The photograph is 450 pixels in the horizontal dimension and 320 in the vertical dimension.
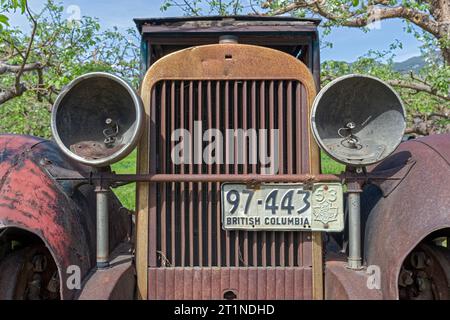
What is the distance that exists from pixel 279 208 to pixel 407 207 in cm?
60

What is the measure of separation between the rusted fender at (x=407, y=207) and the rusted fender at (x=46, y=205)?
1409mm

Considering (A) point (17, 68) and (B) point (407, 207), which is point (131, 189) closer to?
(A) point (17, 68)

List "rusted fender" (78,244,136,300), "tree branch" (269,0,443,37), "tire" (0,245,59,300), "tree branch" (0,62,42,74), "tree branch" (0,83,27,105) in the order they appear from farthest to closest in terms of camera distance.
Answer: "tree branch" (269,0,443,37) < "tree branch" (0,83,27,105) < "tree branch" (0,62,42,74) < "tire" (0,245,59,300) < "rusted fender" (78,244,136,300)

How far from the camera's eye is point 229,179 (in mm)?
2135

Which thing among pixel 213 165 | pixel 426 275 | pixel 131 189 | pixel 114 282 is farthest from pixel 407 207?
pixel 131 189

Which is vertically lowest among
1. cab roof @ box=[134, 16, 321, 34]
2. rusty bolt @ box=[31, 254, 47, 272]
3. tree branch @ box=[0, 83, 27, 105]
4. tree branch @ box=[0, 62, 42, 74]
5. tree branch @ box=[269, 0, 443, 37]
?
rusty bolt @ box=[31, 254, 47, 272]

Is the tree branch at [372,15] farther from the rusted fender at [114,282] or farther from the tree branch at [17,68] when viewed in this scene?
the rusted fender at [114,282]

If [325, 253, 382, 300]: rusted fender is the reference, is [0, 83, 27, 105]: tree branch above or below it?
above

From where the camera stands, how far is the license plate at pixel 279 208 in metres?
2.15

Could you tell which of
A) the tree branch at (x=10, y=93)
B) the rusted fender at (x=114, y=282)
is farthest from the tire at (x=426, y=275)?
the tree branch at (x=10, y=93)

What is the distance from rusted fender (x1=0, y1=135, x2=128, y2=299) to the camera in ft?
6.39

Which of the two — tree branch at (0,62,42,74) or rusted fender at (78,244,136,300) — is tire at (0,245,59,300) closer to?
rusted fender at (78,244,136,300)

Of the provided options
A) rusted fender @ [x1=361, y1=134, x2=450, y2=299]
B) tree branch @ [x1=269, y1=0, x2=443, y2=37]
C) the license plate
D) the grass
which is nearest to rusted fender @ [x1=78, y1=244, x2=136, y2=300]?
the license plate

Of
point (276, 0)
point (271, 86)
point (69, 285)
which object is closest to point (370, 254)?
point (271, 86)
